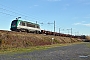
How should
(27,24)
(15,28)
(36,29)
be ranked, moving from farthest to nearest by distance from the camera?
(36,29) < (27,24) < (15,28)

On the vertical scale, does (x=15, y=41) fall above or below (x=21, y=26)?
below

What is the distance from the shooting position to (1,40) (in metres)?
39.8

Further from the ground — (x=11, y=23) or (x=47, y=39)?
(x=11, y=23)

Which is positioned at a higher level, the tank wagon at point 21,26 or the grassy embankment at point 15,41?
the tank wagon at point 21,26

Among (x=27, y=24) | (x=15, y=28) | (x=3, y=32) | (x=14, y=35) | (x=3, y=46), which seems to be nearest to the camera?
(x=3, y=46)

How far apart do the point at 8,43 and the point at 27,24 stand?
1947cm

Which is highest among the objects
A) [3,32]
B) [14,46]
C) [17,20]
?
[17,20]

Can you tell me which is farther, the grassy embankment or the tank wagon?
the tank wagon

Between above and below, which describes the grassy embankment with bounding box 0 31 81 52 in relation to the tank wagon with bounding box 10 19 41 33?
below

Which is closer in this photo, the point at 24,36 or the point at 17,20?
the point at 24,36

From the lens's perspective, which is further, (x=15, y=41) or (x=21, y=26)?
(x=21, y=26)

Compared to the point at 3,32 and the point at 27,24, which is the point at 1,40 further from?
the point at 27,24

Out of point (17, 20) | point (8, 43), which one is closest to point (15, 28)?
point (17, 20)

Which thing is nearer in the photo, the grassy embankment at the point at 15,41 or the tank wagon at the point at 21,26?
the grassy embankment at the point at 15,41
